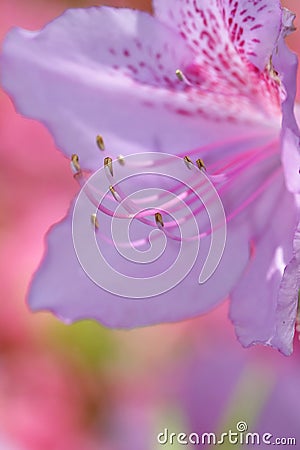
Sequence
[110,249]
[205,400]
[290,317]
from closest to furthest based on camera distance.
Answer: [290,317] → [110,249] → [205,400]

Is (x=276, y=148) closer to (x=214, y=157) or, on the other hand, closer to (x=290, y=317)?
(x=214, y=157)

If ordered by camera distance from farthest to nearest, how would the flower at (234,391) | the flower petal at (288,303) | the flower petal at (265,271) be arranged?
the flower at (234,391), the flower petal at (265,271), the flower petal at (288,303)

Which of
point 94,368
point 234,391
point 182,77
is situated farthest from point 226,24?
point 94,368

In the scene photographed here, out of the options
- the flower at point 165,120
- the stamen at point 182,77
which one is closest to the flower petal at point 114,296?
the flower at point 165,120

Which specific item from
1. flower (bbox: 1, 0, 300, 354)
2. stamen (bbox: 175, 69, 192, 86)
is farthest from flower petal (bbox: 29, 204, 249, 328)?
stamen (bbox: 175, 69, 192, 86)

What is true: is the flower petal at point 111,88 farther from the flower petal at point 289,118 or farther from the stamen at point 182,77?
the flower petal at point 289,118

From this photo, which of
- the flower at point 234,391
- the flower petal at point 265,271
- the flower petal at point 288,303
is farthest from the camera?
the flower at point 234,391

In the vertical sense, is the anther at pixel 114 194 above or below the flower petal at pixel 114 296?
above

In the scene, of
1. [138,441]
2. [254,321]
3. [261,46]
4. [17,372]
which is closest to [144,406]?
[138,441]
